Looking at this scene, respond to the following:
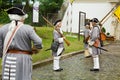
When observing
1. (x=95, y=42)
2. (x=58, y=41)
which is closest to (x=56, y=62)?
(x=58, y=41)

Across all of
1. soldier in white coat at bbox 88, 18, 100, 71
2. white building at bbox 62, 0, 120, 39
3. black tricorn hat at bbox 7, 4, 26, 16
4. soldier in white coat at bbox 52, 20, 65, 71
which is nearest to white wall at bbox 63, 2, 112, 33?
white building at bbox 62, 0, 120, 39

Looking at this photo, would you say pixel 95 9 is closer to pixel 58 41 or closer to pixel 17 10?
pixel 58 41

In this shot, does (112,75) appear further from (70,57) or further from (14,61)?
(14,61)

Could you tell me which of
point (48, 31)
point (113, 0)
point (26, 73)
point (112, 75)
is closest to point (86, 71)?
point (112, 75)

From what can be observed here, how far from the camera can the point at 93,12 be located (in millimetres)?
38219

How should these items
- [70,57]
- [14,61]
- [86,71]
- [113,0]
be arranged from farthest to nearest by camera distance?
[113,0], [70,57], [86,71], [14,61]

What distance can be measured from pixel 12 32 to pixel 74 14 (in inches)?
1264

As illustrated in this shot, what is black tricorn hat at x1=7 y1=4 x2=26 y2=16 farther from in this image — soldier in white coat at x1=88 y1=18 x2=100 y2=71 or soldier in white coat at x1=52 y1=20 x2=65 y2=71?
soldier in white coat at x1=88 y1=18 x2=100 y2=71

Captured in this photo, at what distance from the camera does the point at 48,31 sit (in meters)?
28.2

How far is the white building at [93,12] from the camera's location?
37594mm

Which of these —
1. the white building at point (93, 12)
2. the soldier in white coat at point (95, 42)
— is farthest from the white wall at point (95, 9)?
the soldier in white coat at point (95, 42)

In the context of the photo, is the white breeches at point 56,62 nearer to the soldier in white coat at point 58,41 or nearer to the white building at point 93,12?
the soldier in white coat at point 58,41

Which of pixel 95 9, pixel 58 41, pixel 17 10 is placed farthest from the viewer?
pixel 95 9

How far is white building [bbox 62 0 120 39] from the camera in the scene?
37.6 metres
